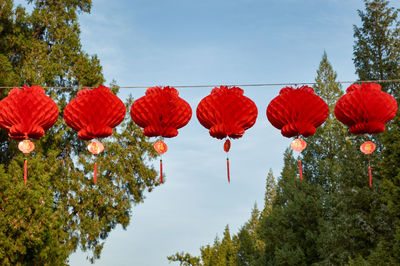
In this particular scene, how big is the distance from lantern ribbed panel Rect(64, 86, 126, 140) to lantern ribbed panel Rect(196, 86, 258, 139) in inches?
49.3

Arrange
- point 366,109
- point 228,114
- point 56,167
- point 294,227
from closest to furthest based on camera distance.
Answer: point 228,114 < point 366,109 < point 56,167 < point 294,227

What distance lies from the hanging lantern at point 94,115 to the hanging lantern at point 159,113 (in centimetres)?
33

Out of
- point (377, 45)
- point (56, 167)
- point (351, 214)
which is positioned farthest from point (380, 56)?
point (56, 167)

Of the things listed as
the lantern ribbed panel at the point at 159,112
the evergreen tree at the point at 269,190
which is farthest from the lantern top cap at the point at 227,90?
the evergreen tree at the point at 269,190

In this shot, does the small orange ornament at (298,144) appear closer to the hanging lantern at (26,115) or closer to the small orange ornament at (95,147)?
the small orange ornament at (95,147)

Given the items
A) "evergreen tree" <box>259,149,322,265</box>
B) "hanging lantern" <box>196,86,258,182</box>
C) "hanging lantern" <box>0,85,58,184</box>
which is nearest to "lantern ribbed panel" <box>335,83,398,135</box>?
"hanging lantern" <box>196,86,258,182</box>

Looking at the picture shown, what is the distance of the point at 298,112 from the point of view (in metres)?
6.20

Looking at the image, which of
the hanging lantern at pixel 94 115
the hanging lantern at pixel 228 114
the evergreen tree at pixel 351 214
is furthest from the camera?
the evergreen tree at pixel 351 214

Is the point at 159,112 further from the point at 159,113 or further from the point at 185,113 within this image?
the point at 185,113

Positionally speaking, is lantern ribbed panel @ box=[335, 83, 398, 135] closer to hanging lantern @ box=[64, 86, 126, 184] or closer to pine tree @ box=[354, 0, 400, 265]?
hanging lantern @ box=[64, 86, 126, 184]

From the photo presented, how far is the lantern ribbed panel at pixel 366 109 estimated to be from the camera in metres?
6.32

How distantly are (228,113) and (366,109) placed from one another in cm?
193

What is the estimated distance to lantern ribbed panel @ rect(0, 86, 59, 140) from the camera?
6.26m

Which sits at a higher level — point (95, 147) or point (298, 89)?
point (298, 89)
